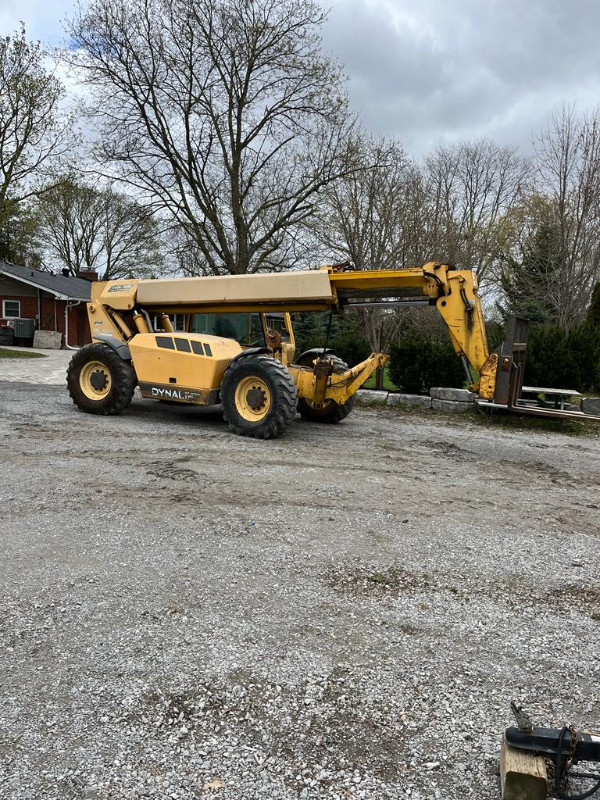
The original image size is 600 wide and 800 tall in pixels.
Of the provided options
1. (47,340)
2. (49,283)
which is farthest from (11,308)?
(47,340)

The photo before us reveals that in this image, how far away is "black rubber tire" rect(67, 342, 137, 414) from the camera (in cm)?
963

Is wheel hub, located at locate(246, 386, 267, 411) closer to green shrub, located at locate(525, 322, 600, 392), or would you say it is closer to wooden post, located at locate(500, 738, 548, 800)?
green shrub, located at locate(525, 322, 600, 392)

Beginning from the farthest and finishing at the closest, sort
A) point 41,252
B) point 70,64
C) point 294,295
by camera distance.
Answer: point 41,252 < point 70,64 < point 294,295

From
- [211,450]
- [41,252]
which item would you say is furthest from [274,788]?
[41,252]

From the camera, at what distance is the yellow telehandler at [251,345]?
784 centimetres

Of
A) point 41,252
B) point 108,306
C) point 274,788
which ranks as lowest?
point 274,788

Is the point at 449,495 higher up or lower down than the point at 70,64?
lower down

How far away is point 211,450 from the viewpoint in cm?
746

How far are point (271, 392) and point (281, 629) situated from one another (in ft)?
17.4

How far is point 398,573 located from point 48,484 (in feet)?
11.8

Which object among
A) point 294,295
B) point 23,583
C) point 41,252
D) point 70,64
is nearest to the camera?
point 23,583

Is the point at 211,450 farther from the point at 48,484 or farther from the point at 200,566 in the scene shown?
the point at 200,566

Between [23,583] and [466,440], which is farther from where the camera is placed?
[466,440]

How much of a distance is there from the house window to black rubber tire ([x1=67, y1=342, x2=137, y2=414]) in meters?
22.5
